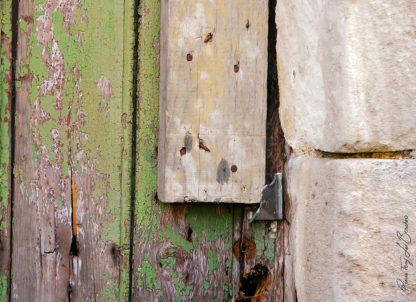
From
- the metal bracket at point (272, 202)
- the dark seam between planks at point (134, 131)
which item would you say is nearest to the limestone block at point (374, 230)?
the metal bracket at point (272, 202)

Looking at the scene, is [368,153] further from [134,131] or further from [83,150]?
[83,150]

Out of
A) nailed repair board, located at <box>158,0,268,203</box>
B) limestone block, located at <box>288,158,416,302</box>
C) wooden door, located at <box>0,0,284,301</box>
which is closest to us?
limestone block, located at <box>288,158,416,302</box>

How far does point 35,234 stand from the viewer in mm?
1460

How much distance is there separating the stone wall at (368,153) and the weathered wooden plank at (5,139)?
0.79 m

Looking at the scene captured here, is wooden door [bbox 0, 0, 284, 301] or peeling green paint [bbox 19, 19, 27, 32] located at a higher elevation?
peeling green paint [bbox 19, 19, 27, 32]

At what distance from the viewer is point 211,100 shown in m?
1.35

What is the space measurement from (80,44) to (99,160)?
0.30 meters

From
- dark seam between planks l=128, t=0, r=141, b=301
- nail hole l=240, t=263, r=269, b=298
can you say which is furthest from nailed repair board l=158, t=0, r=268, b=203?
nail hole l=240, t=263, r=269, b=298

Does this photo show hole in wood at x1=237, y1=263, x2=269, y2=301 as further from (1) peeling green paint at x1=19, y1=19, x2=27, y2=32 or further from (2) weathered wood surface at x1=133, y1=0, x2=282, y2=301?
(1) peeling green paint at x1=19, y1=19, x2=27, y2=32

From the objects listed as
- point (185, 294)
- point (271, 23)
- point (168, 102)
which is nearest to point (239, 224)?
point (185, 294)

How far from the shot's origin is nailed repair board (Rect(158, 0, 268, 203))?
4.42ft

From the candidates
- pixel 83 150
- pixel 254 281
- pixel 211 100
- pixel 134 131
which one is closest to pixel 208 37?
pixel 211 100

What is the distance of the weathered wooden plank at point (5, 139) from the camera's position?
56.6 inches

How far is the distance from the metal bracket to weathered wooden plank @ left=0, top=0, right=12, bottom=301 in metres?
0.64
